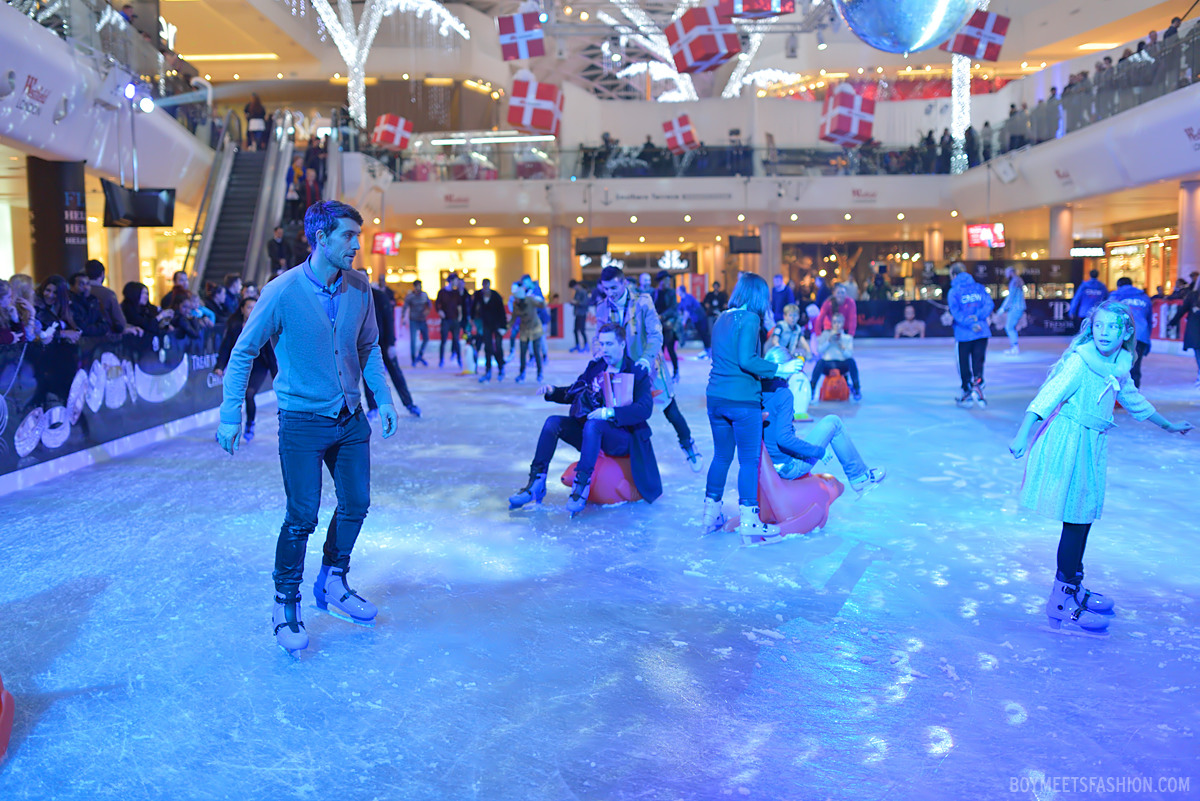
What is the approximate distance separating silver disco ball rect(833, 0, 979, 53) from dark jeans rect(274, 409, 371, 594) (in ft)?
13.1

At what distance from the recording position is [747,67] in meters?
32.2

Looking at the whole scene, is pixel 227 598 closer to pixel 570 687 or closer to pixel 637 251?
pixel 570 687

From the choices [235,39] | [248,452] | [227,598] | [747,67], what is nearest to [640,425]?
[227,598]

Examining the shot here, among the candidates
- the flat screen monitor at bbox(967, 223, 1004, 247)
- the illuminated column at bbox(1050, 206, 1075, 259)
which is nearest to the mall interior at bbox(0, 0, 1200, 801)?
the illuminated column at bbox(1050, 206, 1075, 259)

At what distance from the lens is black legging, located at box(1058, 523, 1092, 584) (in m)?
3.48

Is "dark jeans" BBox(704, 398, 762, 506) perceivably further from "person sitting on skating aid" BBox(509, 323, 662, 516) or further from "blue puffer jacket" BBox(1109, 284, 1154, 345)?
"blue puffer jacket" BBox(1109, 284, 1154, 345)

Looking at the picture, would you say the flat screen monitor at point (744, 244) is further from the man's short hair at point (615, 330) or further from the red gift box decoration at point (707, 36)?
the man's short hair at point (615, 330)

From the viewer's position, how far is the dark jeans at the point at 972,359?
9898mm

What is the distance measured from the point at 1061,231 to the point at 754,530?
23.4 meters

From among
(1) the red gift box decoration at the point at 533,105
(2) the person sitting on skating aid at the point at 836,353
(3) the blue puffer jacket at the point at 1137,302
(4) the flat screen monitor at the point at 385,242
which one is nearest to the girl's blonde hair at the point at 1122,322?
(2) the person sitting on skating aid at the point at 836,353

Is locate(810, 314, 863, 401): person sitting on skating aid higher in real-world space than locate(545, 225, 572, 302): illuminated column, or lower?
lower

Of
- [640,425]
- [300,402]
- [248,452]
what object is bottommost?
[248,452]

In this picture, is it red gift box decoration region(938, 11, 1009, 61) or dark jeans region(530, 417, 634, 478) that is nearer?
dark jeans region(530, 417, 634, 478)

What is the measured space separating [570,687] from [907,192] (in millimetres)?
27409
